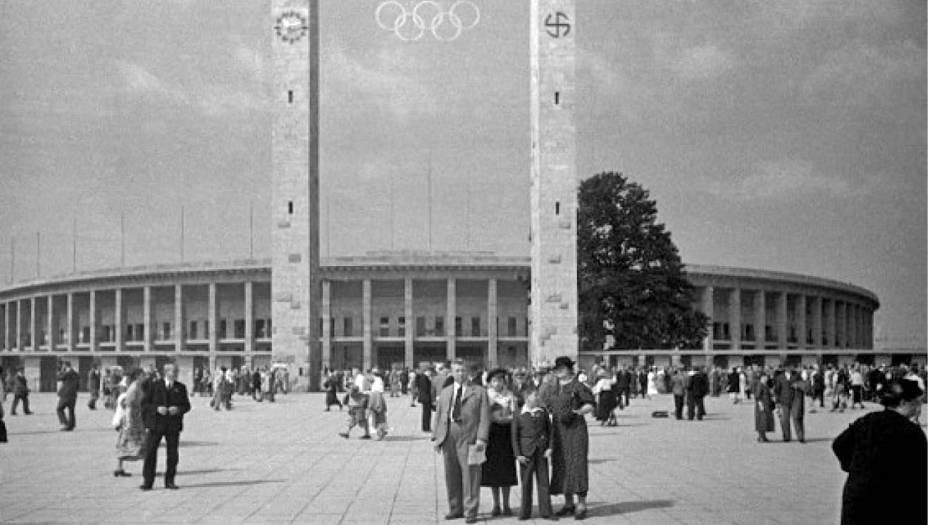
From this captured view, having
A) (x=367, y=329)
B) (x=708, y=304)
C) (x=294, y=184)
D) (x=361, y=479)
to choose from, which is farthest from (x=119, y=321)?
(x=361, y=479)

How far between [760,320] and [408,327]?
28.5m

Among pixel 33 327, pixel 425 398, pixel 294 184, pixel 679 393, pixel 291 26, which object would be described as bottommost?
pixel 679 393

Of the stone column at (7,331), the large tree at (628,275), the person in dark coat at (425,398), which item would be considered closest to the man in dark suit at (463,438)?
the person in dark coat at (425,398)

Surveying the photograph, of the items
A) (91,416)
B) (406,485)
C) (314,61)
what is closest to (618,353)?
(314,61)

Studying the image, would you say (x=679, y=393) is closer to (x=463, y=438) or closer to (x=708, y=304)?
(x=463, y=438)

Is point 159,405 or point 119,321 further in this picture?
point 119,321

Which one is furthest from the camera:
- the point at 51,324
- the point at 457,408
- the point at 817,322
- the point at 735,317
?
the point at 817,322

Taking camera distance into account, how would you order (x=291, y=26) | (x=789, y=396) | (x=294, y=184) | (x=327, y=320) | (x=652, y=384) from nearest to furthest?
(x=789, y=396)
(x=652, y=384)
(x=294, y=184)
(x=291, y=26)
(x=327, y=320)

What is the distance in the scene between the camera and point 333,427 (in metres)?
29.4

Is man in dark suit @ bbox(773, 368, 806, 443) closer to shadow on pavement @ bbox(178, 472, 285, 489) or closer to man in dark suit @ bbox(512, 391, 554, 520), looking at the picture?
shadow on pavement @ bbox(178, 472, 285, 489)

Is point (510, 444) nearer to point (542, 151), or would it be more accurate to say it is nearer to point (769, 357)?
point (542, 151)

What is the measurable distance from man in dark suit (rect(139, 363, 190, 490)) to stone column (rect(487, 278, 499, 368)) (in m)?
72.1

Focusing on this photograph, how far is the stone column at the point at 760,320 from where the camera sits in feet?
314

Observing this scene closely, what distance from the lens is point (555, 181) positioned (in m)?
50.8
